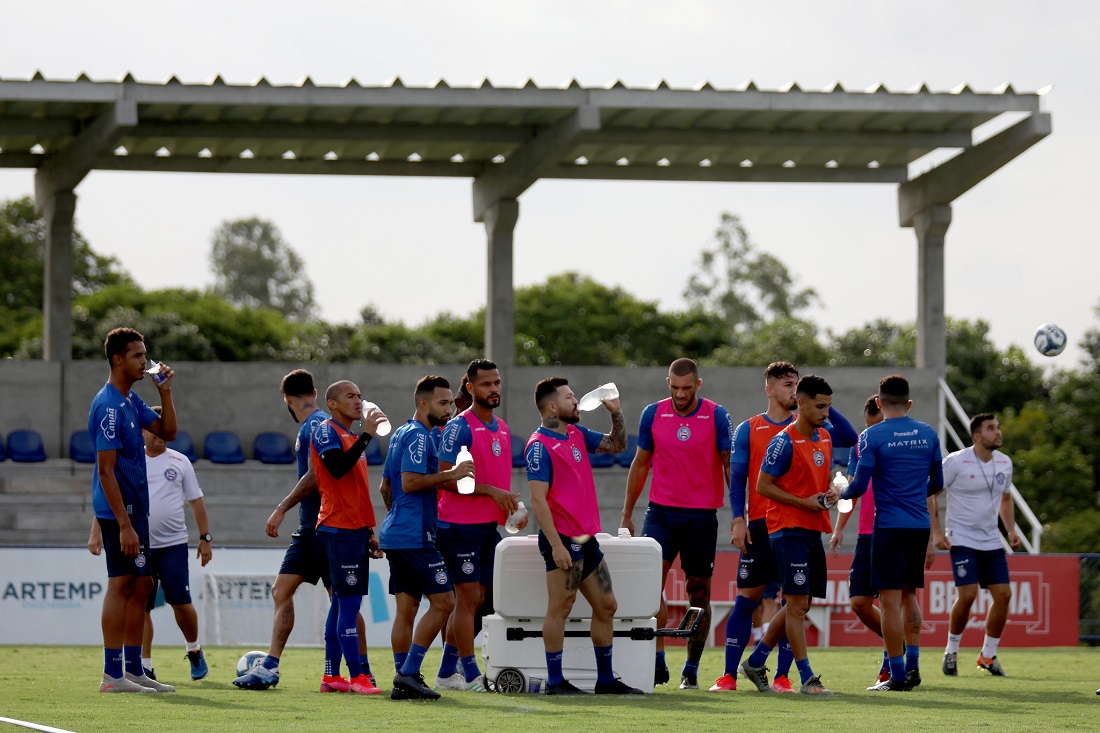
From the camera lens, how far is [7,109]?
2422 cm

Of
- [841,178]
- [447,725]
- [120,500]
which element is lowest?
[447,725]

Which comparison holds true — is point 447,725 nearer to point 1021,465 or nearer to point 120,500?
point 120,500

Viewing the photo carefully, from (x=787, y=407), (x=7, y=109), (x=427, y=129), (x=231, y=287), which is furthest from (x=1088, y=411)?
(x=231, y=287)

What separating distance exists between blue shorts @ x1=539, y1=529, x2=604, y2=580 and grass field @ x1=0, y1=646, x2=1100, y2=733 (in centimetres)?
80

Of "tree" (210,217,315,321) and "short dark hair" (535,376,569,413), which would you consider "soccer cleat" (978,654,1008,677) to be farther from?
"tree" (210,217,315,321)

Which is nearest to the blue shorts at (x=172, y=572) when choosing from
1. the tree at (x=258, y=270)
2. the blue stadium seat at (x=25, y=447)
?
the blue stadium seat at (x=25, y=447)

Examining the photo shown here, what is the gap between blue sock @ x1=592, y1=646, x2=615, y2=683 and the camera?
421 inches

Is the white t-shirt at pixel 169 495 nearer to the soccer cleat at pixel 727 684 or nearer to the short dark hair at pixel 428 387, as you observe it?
the short dark hair at pixel 428 387

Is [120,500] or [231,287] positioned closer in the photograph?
[120,500]

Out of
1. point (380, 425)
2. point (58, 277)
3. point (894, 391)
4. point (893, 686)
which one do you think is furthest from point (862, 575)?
point (58, 277)

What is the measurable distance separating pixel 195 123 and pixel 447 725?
1769 cm

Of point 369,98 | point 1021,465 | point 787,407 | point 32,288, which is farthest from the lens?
point 32,288

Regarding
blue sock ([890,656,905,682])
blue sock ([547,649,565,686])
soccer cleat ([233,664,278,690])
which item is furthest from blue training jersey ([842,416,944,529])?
soccer cleat ([233,664,278,690])

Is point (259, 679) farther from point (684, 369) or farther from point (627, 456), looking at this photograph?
point (627, 456)
